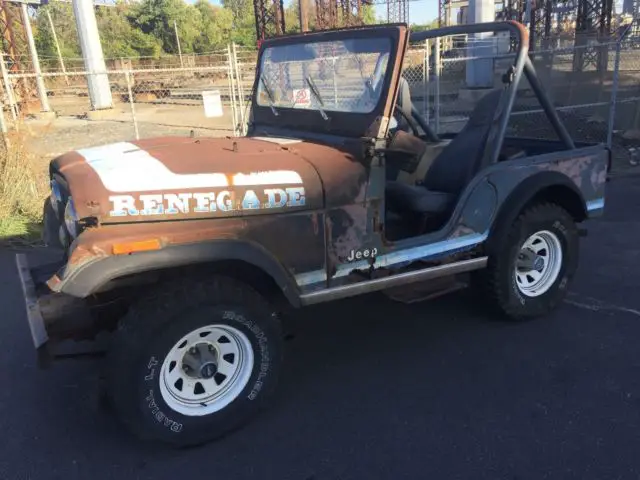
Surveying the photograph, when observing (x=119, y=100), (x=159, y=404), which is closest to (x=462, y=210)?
(x=159, y=404)

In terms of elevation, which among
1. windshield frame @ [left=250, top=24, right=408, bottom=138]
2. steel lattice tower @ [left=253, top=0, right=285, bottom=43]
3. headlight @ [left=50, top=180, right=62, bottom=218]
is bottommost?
headlight @ [left=50, top=180, right=62, bottom=218]

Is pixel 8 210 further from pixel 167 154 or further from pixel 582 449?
pixel 582 449

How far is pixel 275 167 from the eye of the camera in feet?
9.89

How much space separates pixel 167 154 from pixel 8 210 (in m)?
4.80

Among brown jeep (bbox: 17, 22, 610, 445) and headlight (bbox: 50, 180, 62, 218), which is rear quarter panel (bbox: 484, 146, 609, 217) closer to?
brown jeep (bbox: 17, 22, 610, 445)

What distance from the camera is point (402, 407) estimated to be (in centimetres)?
319

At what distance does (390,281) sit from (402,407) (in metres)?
0.72

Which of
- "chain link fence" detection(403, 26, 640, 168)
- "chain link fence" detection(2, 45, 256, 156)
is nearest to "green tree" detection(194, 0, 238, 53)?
"chain link fence" detection(2, 45, 256, 156)

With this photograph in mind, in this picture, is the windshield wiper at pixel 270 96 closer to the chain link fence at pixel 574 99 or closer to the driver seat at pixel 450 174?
the driver seat at pixel 450 174

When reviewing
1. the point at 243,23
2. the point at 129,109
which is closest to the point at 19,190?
the point at 129,109

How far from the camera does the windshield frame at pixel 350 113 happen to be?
129 inches

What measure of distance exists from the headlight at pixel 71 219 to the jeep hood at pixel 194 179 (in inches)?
2.3

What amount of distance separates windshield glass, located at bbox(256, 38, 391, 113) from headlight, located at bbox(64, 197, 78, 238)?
5.43ft

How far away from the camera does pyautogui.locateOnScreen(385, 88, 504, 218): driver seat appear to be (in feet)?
12.6
